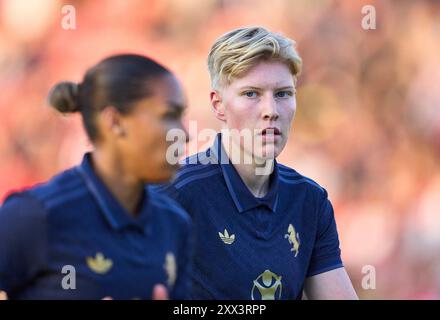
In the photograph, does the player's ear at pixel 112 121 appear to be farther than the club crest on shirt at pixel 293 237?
No

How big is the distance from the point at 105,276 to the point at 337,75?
2750mm

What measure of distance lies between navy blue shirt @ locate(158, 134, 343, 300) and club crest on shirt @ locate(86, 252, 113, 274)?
420 millimetres

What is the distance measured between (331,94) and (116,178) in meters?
2.68

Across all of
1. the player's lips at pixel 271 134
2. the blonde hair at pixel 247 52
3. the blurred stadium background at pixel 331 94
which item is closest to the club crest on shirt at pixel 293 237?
the player's lips at pixel 271 134

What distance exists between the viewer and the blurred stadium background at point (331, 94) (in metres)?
3.29

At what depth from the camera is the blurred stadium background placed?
3287 millimetres

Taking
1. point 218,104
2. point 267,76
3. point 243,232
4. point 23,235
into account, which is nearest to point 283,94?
point 267,76

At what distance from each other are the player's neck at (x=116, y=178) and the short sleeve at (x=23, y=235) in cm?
12

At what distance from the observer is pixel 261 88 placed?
1.68 metres

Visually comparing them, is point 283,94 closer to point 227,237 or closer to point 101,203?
point 227,237

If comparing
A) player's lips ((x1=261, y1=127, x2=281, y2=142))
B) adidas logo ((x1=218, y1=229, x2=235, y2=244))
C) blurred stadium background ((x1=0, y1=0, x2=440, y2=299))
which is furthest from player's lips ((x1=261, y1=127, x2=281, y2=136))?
blurred stadium background ((x1=0, y1=0, x2=440, y2=299))

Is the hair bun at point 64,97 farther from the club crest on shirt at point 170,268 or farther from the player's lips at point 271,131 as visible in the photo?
the player's lips at point 271,131

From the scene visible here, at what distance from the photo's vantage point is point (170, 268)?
132 centimetres

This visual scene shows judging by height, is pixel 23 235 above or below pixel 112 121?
below
